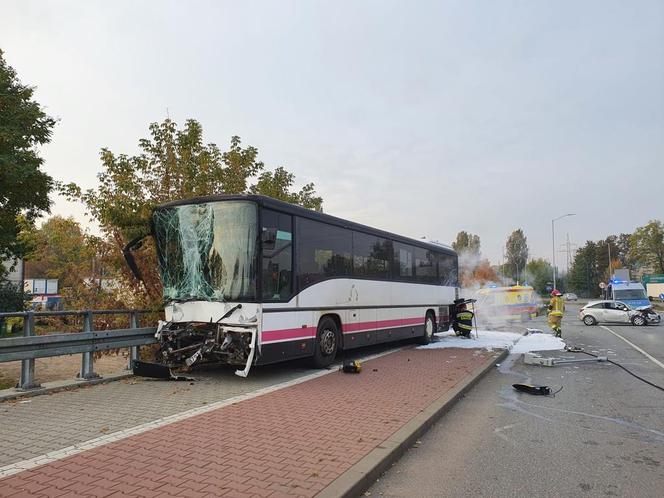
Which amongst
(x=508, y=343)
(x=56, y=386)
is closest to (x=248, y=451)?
(x=56, y=386)

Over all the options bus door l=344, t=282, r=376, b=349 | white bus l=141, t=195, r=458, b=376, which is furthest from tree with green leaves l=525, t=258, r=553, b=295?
white bus l=141, t=195, r=458, b=376

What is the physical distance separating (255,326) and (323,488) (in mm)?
4508

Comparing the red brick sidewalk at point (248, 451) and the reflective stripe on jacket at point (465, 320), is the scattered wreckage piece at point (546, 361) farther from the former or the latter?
the reflective stripe on jacket at point (465, 320)

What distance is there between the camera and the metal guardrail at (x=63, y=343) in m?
6.90

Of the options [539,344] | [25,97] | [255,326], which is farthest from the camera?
[25,97]

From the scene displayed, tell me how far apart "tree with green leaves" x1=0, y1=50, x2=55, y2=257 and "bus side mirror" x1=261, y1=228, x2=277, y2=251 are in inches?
379

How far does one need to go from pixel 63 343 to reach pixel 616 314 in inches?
1160

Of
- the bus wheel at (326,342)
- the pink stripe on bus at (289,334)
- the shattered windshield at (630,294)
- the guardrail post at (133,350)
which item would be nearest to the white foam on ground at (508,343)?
the bus wheel at (326,342)

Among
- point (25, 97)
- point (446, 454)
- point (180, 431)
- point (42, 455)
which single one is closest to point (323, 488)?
point (446, 454)

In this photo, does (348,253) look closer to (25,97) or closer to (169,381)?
(169,381)

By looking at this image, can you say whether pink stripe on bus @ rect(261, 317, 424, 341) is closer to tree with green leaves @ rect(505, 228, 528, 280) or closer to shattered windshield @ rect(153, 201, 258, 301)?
shattered windshield @ rect(153, 201, 258, 301)

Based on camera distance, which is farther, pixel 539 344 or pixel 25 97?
pixel 25 97

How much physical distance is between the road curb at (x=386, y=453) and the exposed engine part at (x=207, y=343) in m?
3.14

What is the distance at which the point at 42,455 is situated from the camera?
4574 millimetres
